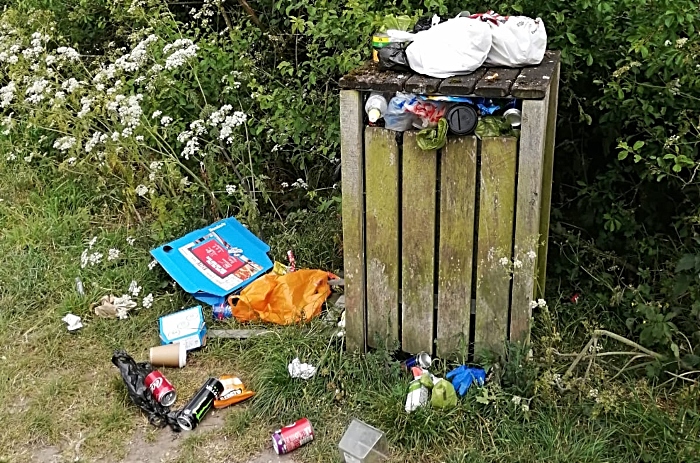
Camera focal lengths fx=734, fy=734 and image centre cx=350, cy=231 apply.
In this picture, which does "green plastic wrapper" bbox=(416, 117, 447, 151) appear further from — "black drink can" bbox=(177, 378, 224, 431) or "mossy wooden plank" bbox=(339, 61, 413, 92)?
"black drink can" bbox=(177, 378, 224, 431)

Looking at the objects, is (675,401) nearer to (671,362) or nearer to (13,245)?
(671,362)

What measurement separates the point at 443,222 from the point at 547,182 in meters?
0.69

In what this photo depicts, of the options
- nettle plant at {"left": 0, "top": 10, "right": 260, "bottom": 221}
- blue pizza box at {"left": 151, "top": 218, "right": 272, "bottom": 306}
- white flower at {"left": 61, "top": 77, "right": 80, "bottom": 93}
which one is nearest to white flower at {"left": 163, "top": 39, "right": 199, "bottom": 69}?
nettle plant at {"left": 0, "top": 10, "right": 260, "bottom": 221}

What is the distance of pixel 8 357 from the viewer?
10.8 feet

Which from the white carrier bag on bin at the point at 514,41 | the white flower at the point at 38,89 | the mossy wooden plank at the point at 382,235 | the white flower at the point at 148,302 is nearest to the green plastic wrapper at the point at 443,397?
the mossy wooden plank at the point at 382,235

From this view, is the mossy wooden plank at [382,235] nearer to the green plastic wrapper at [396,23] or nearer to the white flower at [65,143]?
the green plastic wrapper at [396,23]

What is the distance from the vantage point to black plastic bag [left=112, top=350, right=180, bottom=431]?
285 cm

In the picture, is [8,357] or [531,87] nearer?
[531,87]

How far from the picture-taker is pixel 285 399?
2865mm

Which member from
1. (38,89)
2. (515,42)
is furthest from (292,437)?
(38,89)


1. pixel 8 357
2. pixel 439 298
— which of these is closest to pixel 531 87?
pixel 439 298

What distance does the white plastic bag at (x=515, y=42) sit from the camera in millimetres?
2617

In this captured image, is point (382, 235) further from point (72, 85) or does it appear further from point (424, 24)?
point (72, 85)

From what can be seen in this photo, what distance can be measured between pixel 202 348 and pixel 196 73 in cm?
149
